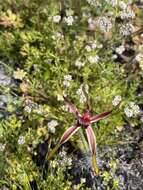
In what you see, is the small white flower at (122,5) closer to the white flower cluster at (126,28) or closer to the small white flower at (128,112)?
the white flower cluster at (126,28)

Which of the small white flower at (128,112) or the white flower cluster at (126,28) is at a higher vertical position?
the white flower cluster at (126,28)

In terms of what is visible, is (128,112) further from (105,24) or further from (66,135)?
(105,24)

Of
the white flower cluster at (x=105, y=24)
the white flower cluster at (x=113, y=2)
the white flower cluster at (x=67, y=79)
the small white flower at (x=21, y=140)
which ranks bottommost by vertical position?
the small white flower at (x=21, y=140)

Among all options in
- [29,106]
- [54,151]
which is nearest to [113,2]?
[29,106]

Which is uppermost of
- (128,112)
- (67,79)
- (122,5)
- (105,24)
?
(122,5)

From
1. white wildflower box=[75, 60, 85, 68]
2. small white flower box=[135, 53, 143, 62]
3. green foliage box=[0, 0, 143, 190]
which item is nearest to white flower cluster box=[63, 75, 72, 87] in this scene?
green foliage box=[0, 0, 143, 190]

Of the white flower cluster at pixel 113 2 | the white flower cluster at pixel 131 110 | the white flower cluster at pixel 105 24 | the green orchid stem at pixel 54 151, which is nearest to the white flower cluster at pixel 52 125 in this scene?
the green orchid stem at pixel 54 151

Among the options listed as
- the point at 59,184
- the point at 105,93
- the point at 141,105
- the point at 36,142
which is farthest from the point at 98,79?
the point at 59,184

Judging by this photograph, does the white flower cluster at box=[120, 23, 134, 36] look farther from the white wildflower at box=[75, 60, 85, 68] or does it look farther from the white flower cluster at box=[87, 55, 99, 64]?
the white wildflower at box=[75, 60, 85, 68]

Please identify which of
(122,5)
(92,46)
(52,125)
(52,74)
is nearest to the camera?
(52,125)

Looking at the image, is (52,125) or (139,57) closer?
(52,125)

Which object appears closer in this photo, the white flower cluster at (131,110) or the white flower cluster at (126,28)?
the white flower cluster at (131,110)
